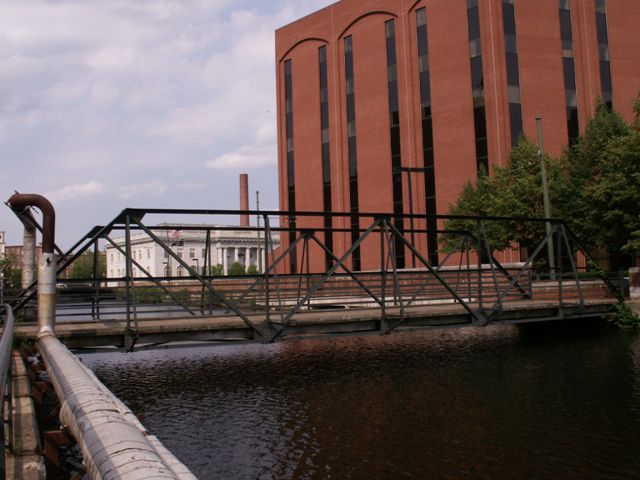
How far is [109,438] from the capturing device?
10.7 feet

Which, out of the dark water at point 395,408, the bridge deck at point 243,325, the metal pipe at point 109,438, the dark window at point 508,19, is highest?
the dark window at point 508,19

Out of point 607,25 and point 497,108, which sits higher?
point 607,25

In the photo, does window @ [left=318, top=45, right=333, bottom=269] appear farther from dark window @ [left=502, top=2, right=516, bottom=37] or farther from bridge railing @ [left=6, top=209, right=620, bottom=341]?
dark window @ [left=502, top=2, right=516, bottom=37]

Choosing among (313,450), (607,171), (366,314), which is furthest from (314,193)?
(313,450)

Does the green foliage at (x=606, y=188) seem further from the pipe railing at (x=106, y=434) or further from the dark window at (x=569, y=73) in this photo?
the pipe railing at (x=106, y=434)

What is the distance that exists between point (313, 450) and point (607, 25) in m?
46.1

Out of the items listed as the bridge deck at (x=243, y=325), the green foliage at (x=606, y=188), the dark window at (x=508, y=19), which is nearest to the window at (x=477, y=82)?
the dark window at (x=508, y=19)

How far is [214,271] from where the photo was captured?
93.9 meters

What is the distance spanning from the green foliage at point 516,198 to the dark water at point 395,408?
11.9m

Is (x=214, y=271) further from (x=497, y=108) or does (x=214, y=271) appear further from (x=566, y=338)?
(x=566, y=338)

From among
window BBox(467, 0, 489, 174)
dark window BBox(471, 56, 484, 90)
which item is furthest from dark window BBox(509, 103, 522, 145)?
dark window BBox(471, 56, 484, 90)

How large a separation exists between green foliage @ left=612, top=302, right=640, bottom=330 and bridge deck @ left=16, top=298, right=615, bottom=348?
4.31 metres

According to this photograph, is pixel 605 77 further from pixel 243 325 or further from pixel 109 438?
pixel 109 438

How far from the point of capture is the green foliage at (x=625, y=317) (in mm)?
22516
